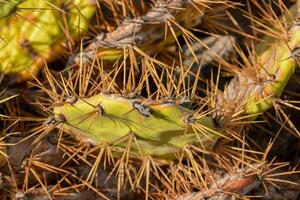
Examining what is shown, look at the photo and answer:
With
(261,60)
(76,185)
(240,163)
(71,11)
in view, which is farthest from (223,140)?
(71,11)

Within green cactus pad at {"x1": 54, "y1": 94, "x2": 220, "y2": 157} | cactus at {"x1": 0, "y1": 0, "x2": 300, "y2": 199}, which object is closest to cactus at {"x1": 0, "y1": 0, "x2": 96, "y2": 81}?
cactus at {"x1": 0, "y1": 0, "x2": 300, "y2": 199}

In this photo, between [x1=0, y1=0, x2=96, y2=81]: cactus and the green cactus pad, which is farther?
[x1=0, y1=0, x2=96, y2=81]: cactus

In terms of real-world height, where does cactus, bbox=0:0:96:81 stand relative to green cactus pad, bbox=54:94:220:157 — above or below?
above

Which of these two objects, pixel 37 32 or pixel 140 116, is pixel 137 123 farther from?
pixel 37 32

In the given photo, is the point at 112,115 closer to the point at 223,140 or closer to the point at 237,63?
the point at 223,140

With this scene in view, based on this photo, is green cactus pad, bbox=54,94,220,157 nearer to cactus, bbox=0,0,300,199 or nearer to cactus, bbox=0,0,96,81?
cactus, bbox=0,0,300,199

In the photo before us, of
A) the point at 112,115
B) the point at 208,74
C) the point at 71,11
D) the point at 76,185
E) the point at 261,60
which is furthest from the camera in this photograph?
the point at 208,74

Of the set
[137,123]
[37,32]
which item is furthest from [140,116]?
[37,32]

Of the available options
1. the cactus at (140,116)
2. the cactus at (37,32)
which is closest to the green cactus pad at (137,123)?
the cactus at (140,116)

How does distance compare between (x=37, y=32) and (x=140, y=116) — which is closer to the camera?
(x=140, y=116)

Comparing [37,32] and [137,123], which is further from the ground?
[37,32]

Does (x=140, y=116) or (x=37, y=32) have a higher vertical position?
(x=37, y=32)
